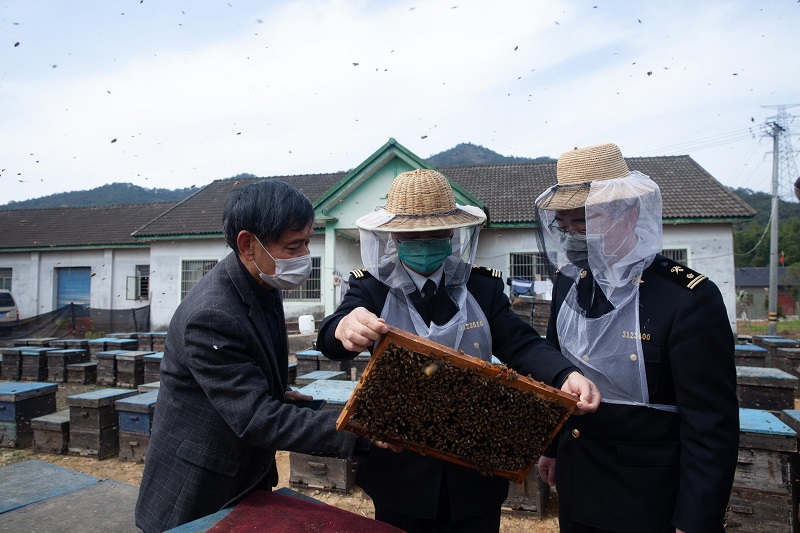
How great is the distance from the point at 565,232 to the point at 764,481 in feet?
9.94

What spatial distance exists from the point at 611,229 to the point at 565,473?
46.5 inches

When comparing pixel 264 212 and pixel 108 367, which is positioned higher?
pixel 264 212

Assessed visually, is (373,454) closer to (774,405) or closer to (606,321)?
(606,321)

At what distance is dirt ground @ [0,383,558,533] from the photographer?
4875 mm

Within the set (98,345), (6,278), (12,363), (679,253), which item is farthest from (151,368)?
(6,278)

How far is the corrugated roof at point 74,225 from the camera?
24859mm

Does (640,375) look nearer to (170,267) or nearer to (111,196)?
(170,267)

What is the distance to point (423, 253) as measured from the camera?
240cm

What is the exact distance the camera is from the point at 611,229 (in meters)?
2.24

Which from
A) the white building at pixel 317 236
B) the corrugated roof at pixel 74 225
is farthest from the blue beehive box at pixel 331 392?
the corrugated roof at pixel 74 225

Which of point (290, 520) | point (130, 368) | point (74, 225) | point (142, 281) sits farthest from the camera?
point (74, 225)

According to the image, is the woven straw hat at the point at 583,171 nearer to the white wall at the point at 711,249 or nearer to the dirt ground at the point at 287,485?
the dirt ground at the point at 287,485

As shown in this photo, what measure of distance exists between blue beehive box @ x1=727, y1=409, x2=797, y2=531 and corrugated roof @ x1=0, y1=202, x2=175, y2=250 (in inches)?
945

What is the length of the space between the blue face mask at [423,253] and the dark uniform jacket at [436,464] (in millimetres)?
158
